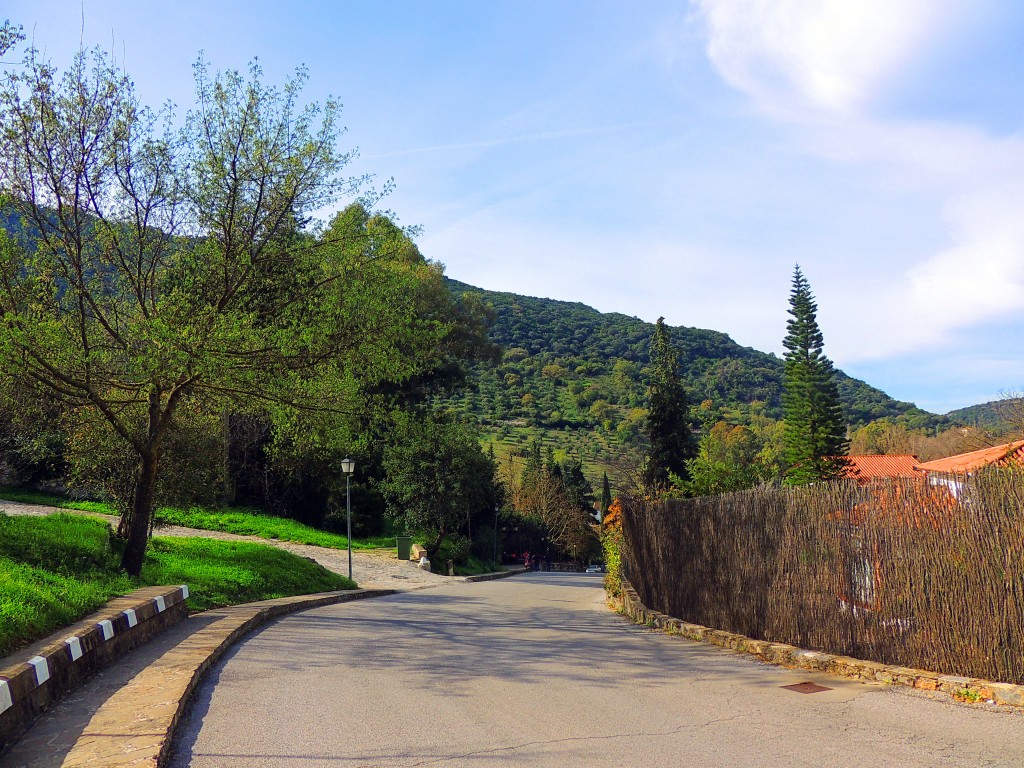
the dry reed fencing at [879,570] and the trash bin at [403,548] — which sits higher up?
the dry reed fencing at [879,570]

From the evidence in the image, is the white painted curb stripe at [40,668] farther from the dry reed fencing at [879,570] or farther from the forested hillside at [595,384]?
the forested hillside at [595,384]

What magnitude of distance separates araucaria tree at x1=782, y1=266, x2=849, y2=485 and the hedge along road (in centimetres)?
3529

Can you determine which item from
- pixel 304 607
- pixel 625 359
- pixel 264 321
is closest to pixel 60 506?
pixel 304 607

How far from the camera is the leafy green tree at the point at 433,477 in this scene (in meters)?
33.5

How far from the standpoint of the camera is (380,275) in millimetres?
14219

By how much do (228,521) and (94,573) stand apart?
60.3ft

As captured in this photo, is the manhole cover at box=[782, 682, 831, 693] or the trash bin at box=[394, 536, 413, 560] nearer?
the manhole cover at box=[782, 682, 831, 693]

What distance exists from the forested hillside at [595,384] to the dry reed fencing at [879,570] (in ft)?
293

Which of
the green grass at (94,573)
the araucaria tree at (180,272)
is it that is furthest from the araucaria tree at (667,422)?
the araucaria tree at (180,272)

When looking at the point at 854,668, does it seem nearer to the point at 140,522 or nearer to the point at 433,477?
the point at 140,522

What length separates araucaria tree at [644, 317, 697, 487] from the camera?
50562 millimetres

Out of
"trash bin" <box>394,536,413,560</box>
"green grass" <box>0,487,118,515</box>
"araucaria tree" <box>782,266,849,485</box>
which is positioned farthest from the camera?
"araucaria tree" <box>782,266,849,485</box>

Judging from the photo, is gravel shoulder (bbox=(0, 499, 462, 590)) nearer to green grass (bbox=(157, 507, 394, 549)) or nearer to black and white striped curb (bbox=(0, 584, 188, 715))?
green grass (bbox=(157, 507, 394, 549))

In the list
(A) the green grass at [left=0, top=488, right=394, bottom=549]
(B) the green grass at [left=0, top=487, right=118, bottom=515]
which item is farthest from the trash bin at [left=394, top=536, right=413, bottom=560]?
(B) the green grass at [left=0, top=487, right=118, bottom=515]
